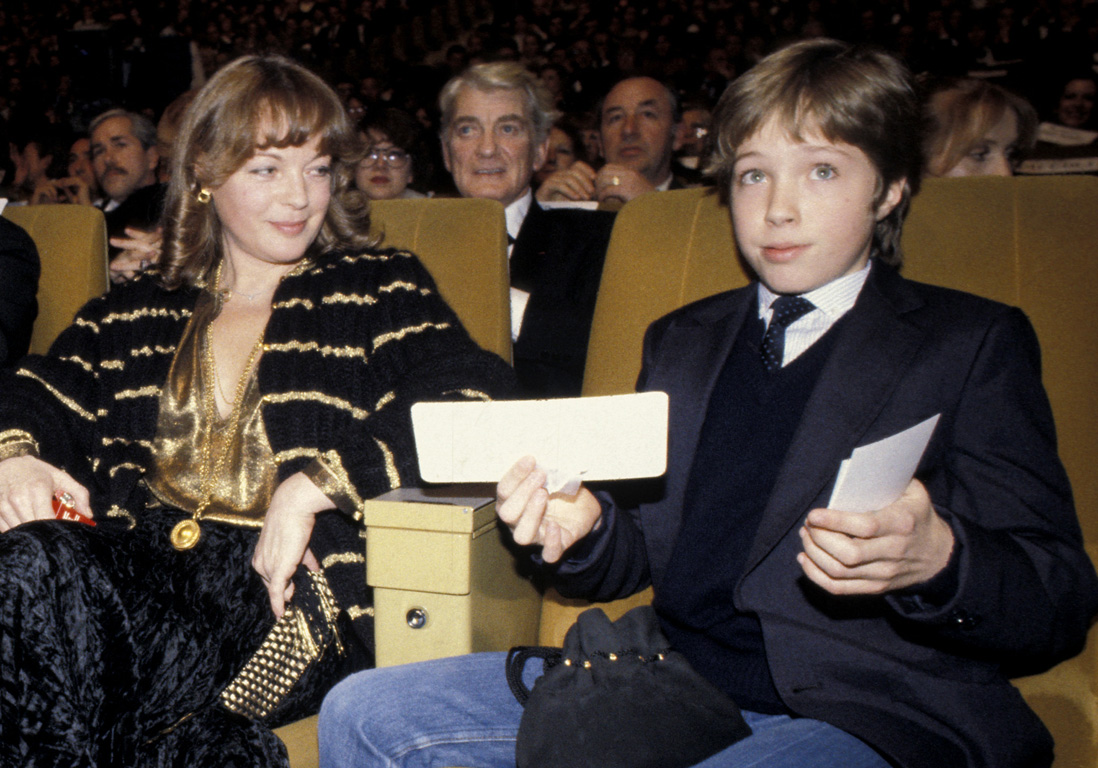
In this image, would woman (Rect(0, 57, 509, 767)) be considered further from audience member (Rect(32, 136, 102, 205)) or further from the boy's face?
audience member (Rect(32, 136, 102, 205))

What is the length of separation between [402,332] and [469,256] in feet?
0.90

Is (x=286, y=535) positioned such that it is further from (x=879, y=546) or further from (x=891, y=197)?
(x=891, y=197)

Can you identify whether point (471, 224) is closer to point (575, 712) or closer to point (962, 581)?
point (575, 712)

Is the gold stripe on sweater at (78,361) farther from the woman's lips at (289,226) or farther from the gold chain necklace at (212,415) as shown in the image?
the woman's lips at (289,226)

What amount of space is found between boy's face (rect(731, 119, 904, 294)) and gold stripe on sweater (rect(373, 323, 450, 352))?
64 cm

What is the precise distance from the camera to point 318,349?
165 cm

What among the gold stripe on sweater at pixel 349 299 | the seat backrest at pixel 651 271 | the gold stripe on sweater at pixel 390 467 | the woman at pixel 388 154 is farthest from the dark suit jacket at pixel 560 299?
the woman at pixel 388 154

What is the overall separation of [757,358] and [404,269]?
2.51ft

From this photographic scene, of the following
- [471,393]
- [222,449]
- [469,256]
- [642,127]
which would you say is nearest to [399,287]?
[469,256]

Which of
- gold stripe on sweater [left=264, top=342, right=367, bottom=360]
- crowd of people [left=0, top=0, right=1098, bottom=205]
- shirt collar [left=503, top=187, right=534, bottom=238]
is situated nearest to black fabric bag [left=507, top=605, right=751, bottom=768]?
gold stripe on sweater [left=264, top=342, right=367, bottom=360]

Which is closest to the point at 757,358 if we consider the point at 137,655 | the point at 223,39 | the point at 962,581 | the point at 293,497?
the point at 962,581

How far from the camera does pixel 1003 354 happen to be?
3.50 feet

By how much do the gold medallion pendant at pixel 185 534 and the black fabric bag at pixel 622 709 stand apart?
562 mm

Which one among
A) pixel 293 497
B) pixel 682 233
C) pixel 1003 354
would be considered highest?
pixel 682 233
